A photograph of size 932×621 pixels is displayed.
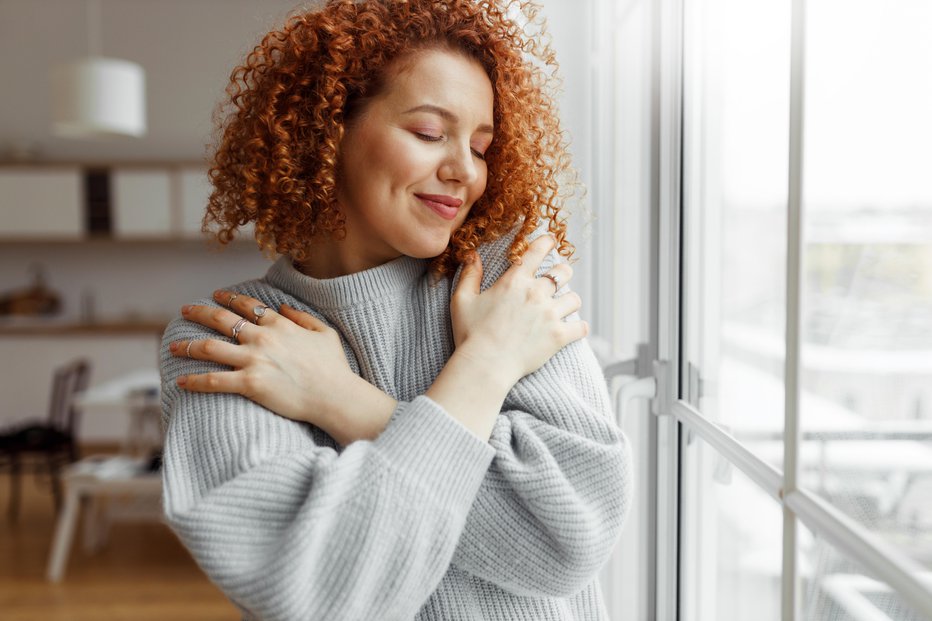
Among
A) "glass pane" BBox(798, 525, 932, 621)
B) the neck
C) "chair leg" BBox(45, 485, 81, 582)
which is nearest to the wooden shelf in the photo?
"chair leg" BBox(45, 485, 81, 582)

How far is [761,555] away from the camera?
0.94 m

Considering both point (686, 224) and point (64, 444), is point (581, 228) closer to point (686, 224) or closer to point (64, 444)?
point (686, 224)

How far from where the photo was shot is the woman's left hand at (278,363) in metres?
0.96

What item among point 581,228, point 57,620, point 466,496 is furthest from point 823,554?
point 57,620

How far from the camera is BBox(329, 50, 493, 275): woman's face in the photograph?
99 cm

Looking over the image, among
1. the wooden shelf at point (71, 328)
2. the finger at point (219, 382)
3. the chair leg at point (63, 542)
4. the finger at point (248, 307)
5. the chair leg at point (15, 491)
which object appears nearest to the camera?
the finger at point (219, 382)

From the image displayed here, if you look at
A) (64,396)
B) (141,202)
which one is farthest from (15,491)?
(141,202)

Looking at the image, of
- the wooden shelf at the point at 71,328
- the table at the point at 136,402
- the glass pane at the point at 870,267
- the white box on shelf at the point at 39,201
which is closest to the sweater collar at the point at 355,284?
the glass pane at the point at 870,267

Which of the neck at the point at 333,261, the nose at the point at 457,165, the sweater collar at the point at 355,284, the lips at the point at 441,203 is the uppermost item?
the nose at the point at 457,165

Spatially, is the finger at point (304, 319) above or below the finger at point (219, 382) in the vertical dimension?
above

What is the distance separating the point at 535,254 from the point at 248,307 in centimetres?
39

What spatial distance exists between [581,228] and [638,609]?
71 centimetres

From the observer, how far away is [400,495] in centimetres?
83

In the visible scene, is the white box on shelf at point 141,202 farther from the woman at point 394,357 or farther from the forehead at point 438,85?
the forehead at point 438,85
